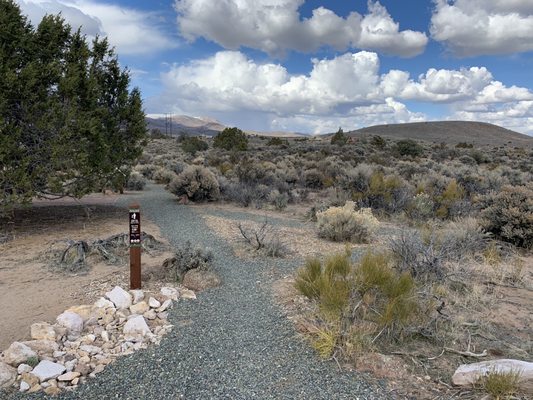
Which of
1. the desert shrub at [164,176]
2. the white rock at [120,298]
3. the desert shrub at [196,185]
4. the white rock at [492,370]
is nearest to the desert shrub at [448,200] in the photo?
the desert shrub at [196,185]

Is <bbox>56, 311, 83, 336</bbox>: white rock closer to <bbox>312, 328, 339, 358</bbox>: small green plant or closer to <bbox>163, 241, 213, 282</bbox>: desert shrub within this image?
<bbox>163, 241, 213, 282</bbox>: desert shrub

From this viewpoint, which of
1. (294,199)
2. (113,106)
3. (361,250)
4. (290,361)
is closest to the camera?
(290,361)

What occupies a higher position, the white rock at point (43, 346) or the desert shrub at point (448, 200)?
the desert shrub at point (448, 200)

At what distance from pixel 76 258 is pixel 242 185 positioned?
9.89 m

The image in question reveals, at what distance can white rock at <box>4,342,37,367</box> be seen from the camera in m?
4.05

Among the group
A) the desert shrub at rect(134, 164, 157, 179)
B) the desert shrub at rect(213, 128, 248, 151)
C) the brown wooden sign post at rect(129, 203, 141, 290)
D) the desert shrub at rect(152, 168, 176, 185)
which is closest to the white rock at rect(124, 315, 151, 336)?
the brown wooden sign post at rect(129, 203, 141, 290)

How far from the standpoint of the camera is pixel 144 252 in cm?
823

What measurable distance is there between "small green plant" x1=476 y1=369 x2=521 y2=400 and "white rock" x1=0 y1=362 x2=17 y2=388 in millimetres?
4300

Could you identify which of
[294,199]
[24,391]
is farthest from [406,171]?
[24,391]

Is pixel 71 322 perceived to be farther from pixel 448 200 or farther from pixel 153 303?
pixel 448 200

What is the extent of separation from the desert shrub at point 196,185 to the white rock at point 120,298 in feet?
32.5

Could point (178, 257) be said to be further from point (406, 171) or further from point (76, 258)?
point (406, 171)

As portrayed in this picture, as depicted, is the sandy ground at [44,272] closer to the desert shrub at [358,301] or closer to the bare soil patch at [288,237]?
the bare soil patch at [288,237]

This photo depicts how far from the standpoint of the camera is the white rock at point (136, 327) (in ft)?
15.8
